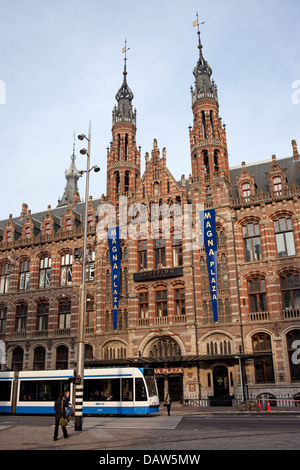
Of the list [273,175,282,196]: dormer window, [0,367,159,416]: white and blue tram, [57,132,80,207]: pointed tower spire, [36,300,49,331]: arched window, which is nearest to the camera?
[0,367,159,416]: white and blue tram

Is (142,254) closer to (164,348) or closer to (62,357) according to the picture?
(164,348)

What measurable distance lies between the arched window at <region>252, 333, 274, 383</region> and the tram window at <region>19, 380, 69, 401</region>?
51.5 feet

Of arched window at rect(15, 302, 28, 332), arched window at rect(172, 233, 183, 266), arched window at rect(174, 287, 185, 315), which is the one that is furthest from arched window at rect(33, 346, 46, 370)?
arched window at rect(172, 233, 183, 266)

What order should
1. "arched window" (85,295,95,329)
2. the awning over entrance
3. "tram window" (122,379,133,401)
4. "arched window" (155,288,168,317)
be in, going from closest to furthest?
"tram window" (122,379,133,401) → the awning over entrance → "arched window" (155,288,168,317) → "arched window" (85,295,95,329)

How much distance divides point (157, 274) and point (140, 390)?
14.5 metres

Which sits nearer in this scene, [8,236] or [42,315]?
[42,315]

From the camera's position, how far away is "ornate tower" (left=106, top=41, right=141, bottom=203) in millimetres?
46003

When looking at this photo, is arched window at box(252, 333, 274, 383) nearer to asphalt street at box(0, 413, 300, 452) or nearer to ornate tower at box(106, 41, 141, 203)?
asphalt street at box(0, 413, 300, 452)

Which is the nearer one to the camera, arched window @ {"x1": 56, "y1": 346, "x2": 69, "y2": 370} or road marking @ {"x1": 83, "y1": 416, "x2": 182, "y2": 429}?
road marking @ {"x1": 83, "y1": 416, "x2": 182, "y2": 429}

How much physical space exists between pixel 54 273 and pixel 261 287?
2209 centimetres

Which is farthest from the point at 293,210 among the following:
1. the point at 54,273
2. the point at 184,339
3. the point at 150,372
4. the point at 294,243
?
the point at 54,273

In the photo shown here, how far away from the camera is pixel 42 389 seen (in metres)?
27.5

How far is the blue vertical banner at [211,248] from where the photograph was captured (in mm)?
35406

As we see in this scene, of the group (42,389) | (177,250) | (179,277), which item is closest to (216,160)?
(177,250)
